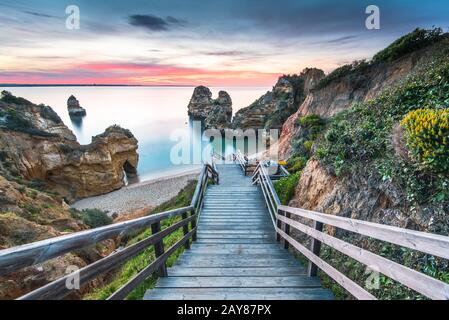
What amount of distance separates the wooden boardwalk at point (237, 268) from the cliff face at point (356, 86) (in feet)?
31.8

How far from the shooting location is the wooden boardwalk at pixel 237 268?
9.55ft

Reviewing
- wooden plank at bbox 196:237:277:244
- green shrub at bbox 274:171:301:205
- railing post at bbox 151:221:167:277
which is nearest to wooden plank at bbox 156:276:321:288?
railing post at bbox 151:221:167:277

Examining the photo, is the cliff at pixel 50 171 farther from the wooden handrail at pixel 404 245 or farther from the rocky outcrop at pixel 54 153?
the wooden handrail at pixel 404 245

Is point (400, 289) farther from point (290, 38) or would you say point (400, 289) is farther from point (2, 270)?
point (290, 38)

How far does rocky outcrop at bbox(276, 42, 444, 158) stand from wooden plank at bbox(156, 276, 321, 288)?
1054cm

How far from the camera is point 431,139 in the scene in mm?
3260

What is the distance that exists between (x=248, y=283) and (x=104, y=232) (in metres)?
2.02

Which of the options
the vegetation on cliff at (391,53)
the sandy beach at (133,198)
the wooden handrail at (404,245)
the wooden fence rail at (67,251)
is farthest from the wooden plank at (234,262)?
the sandy beach at (133,198)

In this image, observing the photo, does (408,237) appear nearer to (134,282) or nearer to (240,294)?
(240,294)

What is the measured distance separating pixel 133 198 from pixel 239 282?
21.3 meters

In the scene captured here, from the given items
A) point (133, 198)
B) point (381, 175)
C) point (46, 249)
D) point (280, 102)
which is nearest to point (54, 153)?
point (133, 198)

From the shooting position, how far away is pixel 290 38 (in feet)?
54.0

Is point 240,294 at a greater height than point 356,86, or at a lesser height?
lesser
